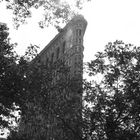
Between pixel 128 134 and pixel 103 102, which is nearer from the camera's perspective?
pixel 128 134

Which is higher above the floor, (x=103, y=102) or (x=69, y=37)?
(x=69, y=37)

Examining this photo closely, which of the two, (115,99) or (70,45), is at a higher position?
(70,45)

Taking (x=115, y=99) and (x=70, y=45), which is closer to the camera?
(x=115, y=99)

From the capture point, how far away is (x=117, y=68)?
22.3 m

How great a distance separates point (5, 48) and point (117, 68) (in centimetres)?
1029

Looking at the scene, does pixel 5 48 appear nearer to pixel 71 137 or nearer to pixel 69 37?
pixel 71 137

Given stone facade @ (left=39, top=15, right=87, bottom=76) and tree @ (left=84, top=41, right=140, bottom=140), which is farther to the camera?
stone facade @ (left=39, top=15, right=87, bottom=76)

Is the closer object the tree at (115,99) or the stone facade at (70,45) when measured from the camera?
the tree at (115,99)

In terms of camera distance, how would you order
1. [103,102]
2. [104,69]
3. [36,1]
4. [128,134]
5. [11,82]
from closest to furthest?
[36,1] → [11,82] → [128,134] → [103,102] → [104,69]

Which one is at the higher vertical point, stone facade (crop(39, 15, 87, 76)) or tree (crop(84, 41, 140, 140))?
stone facade (crop(39, 15, 87, 76))

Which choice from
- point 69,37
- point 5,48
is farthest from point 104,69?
point 69,37

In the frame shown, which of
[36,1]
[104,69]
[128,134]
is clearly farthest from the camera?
[104,69]

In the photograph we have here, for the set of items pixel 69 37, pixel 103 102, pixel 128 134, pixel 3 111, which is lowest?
pixel 128 134

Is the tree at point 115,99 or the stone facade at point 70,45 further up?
the stone facade at point 70,45
